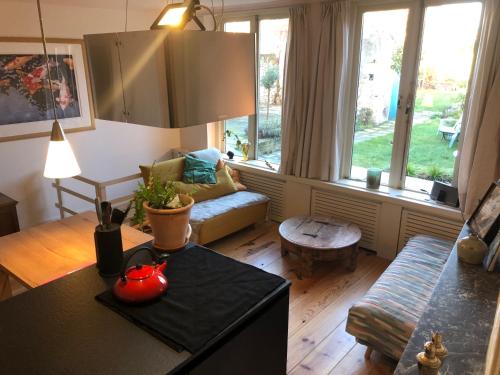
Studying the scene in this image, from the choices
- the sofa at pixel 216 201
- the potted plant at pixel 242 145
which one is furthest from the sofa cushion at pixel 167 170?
the potted plant at pixel 242 145

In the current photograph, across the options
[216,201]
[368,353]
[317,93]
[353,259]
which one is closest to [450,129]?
[317,93]

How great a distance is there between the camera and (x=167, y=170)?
12.9 ft

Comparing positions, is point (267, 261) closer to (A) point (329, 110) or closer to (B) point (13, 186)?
(A) point (329, 110)

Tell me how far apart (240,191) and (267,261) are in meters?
1.04

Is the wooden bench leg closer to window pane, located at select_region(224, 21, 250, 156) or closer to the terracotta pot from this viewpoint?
the terracotta pot

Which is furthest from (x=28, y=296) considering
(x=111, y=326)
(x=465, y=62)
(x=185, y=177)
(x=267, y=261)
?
(x=465, y=62)

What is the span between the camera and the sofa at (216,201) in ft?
11.9

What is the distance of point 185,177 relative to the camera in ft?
13.1

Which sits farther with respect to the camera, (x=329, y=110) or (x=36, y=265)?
(x=329, y=110)

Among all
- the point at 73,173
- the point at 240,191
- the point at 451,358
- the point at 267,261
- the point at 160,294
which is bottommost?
the point at 267,261

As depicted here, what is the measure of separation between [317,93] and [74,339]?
3049mm

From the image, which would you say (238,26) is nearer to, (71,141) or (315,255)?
(71,141)

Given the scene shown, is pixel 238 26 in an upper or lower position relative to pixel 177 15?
upper

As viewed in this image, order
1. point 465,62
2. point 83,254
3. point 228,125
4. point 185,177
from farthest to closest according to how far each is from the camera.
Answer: point 228,125
point 185,177
point 465,62
point 83,254
